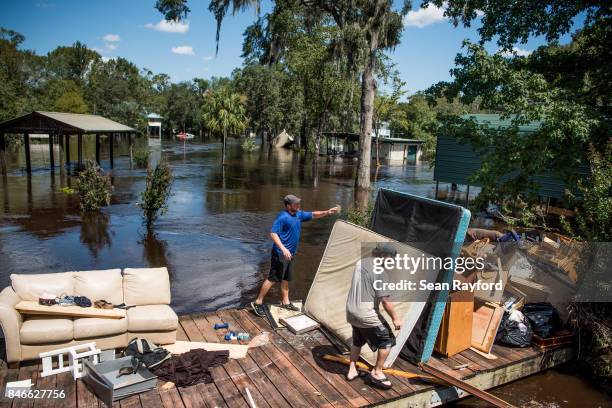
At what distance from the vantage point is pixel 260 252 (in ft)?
40.9

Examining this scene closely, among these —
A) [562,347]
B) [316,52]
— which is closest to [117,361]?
[562,347]

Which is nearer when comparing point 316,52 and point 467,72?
point 467,72

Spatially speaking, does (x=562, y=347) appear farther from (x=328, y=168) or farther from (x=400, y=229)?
(x=328, y=168)

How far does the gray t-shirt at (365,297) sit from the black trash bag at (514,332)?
8.90 feet

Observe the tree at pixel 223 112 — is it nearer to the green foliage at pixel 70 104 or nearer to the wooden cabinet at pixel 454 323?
the wooden cabinet at pixel 454 323

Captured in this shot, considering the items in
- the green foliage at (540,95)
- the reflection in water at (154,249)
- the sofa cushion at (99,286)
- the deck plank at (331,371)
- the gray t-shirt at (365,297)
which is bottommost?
the reflection in water at (154,249)

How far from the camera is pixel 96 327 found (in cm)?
555

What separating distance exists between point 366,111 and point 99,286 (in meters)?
20.2

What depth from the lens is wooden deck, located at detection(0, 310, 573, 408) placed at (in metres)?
4.91

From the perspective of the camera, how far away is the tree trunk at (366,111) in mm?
23278

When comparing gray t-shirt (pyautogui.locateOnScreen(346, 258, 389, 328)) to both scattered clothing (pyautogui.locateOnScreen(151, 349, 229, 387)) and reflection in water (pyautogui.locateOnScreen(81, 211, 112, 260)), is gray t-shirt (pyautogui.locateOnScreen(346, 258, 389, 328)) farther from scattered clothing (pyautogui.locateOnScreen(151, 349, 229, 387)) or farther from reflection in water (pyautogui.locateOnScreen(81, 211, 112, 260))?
reflection in water (pyautogui.locateOnScreen(81, 211, 112, 260))

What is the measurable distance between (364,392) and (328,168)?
107 feet

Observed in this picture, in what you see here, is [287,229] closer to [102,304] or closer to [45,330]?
[102,304]

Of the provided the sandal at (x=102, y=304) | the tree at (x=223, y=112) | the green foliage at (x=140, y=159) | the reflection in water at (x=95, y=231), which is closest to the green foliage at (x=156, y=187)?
the reflection in water at (x=95, y=231)
